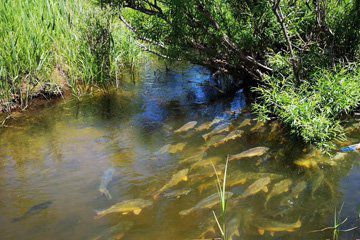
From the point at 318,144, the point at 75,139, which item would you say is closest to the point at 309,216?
the point at 318,144

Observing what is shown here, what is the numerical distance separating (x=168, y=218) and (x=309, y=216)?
62.2 inches

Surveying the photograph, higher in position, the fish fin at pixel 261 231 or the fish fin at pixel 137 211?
the fish fin at pixel 137 211

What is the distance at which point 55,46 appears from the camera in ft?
28.4

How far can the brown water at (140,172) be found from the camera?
14.9 ft

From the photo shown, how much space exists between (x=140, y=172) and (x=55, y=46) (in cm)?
420

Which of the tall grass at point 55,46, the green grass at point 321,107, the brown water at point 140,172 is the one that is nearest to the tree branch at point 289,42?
the green grass at point 321,107

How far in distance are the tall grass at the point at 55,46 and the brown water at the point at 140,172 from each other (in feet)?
1.99

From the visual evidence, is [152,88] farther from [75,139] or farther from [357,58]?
[357,58]

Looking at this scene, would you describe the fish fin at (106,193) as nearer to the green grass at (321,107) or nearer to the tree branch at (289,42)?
the green grass at (321,107)

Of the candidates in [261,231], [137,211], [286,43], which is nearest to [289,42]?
[286,43]

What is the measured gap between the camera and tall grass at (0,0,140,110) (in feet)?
25.8

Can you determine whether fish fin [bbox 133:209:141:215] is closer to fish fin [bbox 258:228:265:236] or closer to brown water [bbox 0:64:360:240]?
brown water [bbox 0:64:360:240]

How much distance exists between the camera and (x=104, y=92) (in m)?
9.48

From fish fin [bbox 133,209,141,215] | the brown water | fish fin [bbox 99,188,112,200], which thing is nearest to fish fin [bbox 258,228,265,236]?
the brown water
